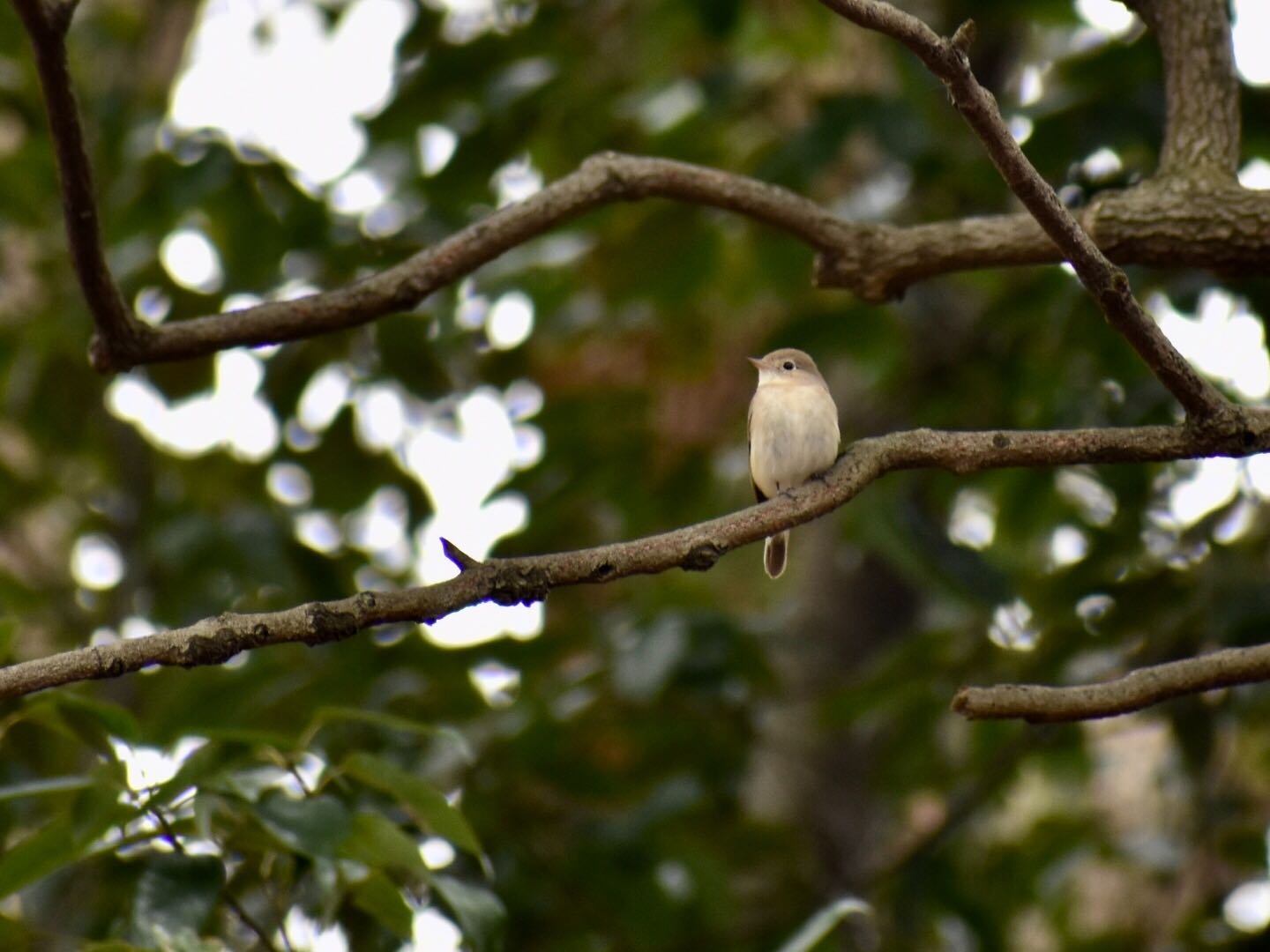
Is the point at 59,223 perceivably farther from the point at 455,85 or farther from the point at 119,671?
the point at 119,671

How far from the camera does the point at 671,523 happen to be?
20.0 ft

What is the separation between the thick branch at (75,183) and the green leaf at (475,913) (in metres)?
1.35

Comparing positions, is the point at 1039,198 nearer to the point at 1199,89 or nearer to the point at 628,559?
the point at 628,559

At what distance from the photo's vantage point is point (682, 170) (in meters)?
3.37

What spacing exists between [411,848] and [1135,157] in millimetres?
3845

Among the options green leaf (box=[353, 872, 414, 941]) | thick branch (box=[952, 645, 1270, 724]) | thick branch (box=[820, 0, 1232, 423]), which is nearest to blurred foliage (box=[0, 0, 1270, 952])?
green leaf (box=[353, 872, 414, 941])

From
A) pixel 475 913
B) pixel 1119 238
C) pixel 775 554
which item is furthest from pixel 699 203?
pixel 775 554

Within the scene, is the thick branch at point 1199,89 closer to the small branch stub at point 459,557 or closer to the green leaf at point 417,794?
the small branch stub at point 459,557

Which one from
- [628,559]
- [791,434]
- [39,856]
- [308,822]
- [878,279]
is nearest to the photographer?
[628,559]

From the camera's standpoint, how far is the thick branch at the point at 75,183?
9.25ft

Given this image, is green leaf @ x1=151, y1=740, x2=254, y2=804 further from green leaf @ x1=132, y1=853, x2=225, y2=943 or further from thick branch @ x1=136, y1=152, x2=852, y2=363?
thick branch @ x1=136, y1=152, x2=852, y2=363

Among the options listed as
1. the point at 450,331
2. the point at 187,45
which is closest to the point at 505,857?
the point at 450,331

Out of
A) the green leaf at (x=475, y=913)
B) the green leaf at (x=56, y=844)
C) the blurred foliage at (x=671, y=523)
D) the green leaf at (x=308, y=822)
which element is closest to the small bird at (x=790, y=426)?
the blurred foliage at (x=671, y=523)

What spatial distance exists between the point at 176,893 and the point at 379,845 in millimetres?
424
